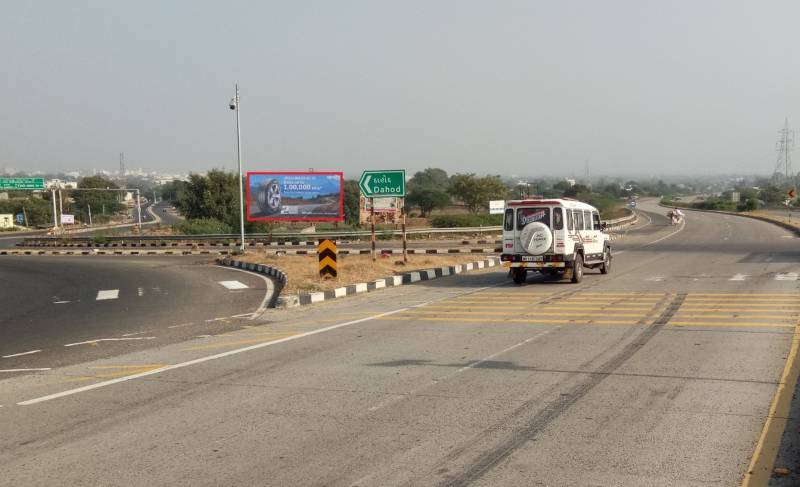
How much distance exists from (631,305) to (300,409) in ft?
32.0

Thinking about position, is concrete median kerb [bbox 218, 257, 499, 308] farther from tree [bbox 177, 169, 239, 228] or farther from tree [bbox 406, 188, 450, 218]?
tree [bbox 406, 188, 450, 218]

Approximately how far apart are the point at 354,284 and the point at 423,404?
1312 centimetres

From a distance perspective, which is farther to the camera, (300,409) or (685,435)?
(300,409)

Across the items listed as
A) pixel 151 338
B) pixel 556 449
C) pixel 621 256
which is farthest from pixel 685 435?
pixel 621 256

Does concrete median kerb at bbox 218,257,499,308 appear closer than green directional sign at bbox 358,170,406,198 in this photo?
Yes

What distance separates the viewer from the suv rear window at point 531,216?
20.3m

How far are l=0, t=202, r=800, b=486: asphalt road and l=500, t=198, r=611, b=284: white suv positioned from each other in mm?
5588

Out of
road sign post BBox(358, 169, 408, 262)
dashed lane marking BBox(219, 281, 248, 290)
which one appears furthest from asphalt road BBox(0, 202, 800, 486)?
road sign post BBox(358, 169, 408, 262)

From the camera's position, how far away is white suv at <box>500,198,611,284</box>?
2005 centimetres

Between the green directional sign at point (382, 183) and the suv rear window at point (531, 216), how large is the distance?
6.75m

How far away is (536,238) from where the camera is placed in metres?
20.1

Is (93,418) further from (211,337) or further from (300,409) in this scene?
(211,337)

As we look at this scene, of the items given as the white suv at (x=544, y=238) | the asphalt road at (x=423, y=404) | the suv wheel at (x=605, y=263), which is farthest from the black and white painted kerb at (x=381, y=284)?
the suv wheel at (x=605, y=263)

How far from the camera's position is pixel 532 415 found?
701 cm
